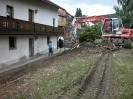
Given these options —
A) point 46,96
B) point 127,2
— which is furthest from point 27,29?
point 127,2

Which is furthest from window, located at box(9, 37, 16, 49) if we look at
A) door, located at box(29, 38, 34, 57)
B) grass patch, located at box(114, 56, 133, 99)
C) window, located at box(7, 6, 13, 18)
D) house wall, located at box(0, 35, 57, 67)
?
grass patch, located at box(114, 56, 133, 99)

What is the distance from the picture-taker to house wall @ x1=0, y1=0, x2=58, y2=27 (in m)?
17.9

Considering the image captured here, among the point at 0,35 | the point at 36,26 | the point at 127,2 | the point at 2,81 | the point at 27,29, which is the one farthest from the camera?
the point at 127,2

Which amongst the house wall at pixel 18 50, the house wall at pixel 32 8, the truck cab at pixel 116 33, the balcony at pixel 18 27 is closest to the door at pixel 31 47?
the house wall at pixel 18 50

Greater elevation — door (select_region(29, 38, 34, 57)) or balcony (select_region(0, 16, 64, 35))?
balcony (select_region(0, 16, 64, 35))

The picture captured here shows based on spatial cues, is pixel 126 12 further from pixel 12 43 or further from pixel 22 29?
pixel 12 43

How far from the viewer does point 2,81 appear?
1100cm

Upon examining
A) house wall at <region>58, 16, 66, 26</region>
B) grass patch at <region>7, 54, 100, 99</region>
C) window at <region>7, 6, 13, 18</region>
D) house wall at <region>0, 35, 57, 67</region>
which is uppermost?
house wall at <region>58, 16, 66, 26</region>

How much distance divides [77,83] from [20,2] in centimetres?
1282

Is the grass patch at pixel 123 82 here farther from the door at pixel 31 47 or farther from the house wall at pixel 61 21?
the house wall at pixel 61 21

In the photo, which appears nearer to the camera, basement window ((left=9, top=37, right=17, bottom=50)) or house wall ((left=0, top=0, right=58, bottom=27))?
house wall ((left=0, top=0, right=58, bottom=27))

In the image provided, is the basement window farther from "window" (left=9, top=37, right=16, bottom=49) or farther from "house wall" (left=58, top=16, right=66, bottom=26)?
"house wall" (left=58, top=16, right=66, bottom=26)

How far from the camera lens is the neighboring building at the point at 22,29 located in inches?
649

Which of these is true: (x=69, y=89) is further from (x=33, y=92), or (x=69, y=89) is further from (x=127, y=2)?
(x=127, y=2)
